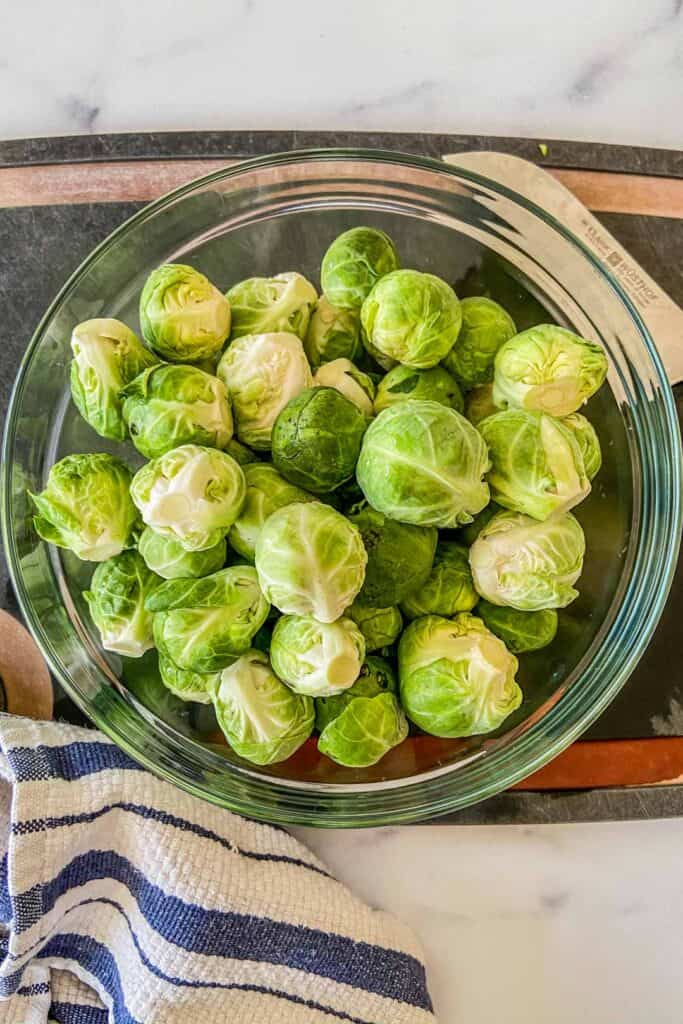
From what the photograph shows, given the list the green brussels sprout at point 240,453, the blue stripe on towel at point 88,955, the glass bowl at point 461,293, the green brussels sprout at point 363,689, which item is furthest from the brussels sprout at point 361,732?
the blue stripe on towel at point 88,955

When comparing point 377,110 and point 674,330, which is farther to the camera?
point 377,110

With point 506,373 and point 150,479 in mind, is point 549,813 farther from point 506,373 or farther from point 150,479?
point 150,479

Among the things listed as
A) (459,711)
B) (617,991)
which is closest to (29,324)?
(459,711)

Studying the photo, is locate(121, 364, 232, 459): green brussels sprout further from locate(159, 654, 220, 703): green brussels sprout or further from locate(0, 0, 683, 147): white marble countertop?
locate(0, 0, 683, 147): white marble countertop

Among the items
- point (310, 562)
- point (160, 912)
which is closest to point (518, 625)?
point (310, 562)

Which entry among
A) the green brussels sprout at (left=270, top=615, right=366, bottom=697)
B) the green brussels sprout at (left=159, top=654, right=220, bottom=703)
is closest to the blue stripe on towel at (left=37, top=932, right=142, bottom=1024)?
the green brussels sprout at (left=159, top=654, right=220, bottom=703)

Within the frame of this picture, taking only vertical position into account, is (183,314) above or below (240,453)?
above

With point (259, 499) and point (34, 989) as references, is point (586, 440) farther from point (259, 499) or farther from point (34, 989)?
point (34, 989)
